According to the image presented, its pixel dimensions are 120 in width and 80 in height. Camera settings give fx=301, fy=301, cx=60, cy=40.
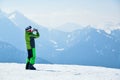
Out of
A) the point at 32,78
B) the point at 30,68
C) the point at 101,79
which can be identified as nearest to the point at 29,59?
the point at 30,68

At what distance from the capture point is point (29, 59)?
58.6 feet

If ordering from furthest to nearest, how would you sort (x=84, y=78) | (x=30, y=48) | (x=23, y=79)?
(x=30, y=48) → (x=84, y=78) → (x=23, y=79)

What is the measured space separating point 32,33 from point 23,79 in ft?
15.1

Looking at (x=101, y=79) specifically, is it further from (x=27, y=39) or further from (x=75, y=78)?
(x=27, y=39)

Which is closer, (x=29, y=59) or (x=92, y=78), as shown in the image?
(x=92, y=78)

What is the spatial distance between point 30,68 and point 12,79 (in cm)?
410

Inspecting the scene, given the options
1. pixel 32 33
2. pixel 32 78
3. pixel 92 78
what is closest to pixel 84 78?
pixel 92 78

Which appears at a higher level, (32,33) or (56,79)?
(32,33)

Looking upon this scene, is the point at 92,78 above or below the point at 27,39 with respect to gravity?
below

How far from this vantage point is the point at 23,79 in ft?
45.3

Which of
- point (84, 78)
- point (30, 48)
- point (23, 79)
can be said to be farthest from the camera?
point (30, 48)

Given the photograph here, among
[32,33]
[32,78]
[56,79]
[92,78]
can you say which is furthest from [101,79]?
[32,33]

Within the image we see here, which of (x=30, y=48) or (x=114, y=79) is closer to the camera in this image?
(x=114, y=79)

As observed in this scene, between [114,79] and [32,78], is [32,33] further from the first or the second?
[114,79]
